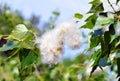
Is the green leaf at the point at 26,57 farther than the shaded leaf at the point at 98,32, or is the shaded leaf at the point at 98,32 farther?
the green leaf at the point at 26,57

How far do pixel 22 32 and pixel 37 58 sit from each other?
0.09 meters

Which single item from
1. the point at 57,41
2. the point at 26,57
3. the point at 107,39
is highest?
the point at 107,39

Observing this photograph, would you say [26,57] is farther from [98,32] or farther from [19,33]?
[98,32]

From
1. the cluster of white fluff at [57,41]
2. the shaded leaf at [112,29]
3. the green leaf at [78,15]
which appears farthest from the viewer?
the cluster of white fluff at [57,41]

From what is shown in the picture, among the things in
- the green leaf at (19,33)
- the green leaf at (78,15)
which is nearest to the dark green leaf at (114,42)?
the green leaf at (78,15)

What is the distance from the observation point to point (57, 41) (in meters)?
1.76

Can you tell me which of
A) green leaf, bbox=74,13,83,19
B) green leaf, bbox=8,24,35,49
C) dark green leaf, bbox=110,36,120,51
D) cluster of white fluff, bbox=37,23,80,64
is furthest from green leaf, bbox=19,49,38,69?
cluster of white fluff, bbox=37,23,80,64

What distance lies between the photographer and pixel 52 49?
70.4 inches

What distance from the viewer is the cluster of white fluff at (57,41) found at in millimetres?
1692

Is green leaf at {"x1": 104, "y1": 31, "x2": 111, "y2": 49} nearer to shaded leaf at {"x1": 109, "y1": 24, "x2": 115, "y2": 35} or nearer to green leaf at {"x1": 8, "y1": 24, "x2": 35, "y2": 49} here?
shaded leaf at {"x1": 109, "y1": 24, "x2": 115, "y2": 35}

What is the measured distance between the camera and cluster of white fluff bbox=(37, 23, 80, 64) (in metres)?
1.69

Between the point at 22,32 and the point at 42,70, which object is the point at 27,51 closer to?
the point at 22,32

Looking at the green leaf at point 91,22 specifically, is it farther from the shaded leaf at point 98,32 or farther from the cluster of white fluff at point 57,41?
the cluster of white fluff at point 57,41

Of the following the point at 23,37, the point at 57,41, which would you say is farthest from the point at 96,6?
the point at 57,41
